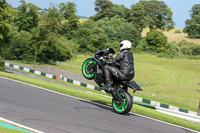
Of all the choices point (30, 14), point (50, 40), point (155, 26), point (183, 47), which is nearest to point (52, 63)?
point (50, 40)

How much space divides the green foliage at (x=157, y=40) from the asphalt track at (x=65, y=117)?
10085cm

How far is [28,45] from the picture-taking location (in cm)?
7631

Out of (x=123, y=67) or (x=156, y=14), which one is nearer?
(x=123, y=67)

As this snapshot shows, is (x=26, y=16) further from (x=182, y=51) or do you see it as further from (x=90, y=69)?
(x=90, y=69)

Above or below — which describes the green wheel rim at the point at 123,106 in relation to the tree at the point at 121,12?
below

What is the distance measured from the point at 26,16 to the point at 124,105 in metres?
94.5

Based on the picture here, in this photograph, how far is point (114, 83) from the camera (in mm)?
9711

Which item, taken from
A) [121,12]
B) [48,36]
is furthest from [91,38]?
[121,12]

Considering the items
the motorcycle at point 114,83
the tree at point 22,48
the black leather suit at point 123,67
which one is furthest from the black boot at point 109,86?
the tree at point 22,48

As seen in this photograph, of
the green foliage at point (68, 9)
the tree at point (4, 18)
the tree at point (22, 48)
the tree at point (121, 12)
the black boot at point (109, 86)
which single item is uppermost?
the tree at point (121, 12)

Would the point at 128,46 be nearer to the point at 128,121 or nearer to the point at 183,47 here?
the point at 128,121

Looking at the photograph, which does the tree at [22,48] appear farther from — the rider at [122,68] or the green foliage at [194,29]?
the green foliage at [194,29]

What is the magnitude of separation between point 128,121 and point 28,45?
71060 mm

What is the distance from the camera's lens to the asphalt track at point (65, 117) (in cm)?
679
